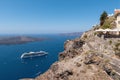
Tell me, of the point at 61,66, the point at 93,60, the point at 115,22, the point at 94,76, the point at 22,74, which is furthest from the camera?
the point at 22,74

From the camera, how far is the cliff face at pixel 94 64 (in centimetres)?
4291

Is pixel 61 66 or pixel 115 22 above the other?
pixel 115 22

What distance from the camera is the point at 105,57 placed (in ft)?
151

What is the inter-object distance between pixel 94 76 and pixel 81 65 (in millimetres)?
4966

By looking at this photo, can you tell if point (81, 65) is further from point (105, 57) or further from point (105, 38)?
point (105, 38)

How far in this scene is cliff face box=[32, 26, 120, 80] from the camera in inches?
1689

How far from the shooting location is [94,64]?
4541cm

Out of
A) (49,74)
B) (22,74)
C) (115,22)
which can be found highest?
(115,22)

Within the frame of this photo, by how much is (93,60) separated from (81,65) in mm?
2914

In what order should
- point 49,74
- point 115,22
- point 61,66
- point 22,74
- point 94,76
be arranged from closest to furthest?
point 94,76, point 61,66, point 49,74, point 115,22, point 22,74

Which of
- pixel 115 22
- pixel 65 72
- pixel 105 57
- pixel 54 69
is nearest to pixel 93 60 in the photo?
pixel 105 57

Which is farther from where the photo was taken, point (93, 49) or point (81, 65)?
point (93, 49)

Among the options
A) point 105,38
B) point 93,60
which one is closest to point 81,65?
point 93,60

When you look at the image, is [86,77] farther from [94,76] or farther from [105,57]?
[105,57]
